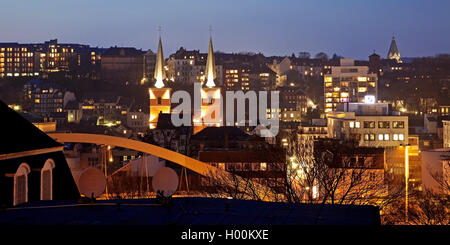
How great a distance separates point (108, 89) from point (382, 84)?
58.9 m

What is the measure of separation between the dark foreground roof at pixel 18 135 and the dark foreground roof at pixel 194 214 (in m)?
3.94

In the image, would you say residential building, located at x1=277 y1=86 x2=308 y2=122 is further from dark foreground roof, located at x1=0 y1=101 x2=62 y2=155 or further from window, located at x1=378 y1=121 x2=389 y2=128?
dark foreground roof, located at x1=0 y1=101 x2=62 y2=155

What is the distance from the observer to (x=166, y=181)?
9672mm

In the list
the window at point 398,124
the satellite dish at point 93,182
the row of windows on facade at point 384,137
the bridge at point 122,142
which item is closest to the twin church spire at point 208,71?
the row of windows on facade at point 384,137

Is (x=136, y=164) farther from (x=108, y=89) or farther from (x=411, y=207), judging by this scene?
(x=108, y=89)

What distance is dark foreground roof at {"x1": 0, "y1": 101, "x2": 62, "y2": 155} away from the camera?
13070 millimetres

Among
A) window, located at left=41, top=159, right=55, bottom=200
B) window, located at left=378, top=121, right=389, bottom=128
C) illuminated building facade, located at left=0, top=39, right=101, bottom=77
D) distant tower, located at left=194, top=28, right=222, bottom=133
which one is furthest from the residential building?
window, located at left=41, top=159, right=55, bottom=200

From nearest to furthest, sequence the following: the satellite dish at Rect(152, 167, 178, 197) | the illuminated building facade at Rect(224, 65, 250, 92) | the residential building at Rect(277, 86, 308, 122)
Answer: the satellite dish at Rect(152, 167, 178, 197)
the residential building at Rect(277, 86, 308, 122)
the illuminated building facade at Rect(224, 65, 250, 92)

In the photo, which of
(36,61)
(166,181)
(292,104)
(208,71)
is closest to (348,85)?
(292,104)

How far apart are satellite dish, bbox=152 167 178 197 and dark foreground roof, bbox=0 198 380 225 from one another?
204 mm

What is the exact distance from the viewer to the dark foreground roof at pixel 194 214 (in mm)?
7957

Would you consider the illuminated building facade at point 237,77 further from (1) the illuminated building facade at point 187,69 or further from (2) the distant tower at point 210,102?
(2) the distant tower at point 210,102

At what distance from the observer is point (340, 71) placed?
362 ft
